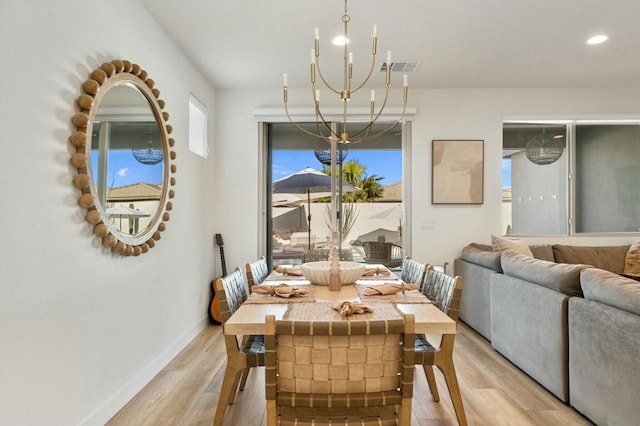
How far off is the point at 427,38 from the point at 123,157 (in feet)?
8.01

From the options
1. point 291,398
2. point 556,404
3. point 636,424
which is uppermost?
point 291,398

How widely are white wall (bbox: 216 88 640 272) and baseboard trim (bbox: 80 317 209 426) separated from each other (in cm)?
133

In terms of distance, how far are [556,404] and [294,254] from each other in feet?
10.1

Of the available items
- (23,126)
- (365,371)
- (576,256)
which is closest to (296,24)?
(23,126)

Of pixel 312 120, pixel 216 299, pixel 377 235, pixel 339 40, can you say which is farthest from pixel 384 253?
pixel 339 40

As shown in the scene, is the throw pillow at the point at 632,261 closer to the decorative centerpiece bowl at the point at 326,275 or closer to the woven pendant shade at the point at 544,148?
the woven pendant shade at the point at 544,148

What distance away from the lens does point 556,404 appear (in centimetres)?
226

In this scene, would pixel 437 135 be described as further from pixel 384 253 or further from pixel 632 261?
pixel 632 261

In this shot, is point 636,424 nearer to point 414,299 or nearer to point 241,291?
point 414,299

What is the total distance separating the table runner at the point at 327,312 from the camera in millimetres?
1525

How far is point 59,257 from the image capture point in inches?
69.8

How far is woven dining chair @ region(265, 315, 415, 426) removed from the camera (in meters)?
1.10

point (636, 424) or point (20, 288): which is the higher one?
point (20, 288)

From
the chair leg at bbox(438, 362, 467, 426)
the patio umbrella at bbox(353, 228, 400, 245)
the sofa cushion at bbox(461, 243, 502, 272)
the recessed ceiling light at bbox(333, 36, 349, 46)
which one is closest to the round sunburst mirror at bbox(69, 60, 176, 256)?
the recessed ceiling light at bbox(333, 36, 349, 46)
